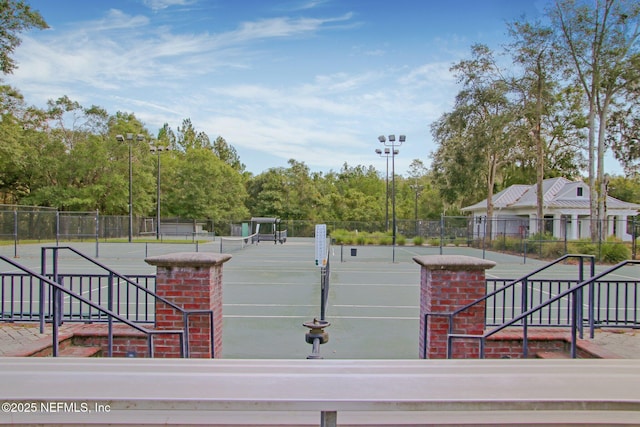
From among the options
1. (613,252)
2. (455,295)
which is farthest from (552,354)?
(613,252)

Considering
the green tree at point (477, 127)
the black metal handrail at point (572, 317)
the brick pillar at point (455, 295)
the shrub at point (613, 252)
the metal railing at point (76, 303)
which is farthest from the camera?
the green tree at point (477, 127)

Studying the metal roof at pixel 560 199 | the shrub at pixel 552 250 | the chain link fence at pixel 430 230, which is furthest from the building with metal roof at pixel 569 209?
the shrub at pixel 552 250

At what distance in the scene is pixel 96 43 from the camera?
17.2 m

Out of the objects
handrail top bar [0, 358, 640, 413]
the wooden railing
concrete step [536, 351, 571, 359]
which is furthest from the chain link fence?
the wooden railing

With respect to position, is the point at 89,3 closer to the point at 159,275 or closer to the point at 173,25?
the point at 173,25

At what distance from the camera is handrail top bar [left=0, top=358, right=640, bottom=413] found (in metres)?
1.98

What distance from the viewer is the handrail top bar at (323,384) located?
77.9 inches

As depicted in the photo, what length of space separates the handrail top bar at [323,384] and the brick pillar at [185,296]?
3024 millimetres

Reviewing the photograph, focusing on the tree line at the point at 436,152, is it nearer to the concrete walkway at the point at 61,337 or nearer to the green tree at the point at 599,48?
the green tree at the point at 599,48

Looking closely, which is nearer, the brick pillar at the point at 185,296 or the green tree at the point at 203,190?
the brick pillar at the point at 185,296

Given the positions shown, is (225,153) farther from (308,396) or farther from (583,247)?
(308,396)

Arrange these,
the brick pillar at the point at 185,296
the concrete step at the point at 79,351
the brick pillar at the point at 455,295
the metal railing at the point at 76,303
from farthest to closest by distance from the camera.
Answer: the metal railing at the point at 76,303, the brick pillar at the point at 455,295, the brick pillar at the point at 185,296, the concrete step at the point at 79,351

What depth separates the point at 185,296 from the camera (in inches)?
218

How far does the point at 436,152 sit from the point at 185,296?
45.3 m
